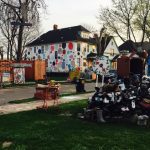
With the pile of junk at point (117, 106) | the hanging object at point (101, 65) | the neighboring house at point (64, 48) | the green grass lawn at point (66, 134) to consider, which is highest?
the neighboring house at point (64, 48)

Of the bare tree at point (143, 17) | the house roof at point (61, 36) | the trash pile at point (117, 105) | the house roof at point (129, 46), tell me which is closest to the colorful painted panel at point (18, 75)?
the trash pile at point (117, 105)

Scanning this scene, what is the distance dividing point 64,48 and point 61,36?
4.68 meters

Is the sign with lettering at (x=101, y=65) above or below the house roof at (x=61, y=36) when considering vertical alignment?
below

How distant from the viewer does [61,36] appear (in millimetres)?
80875

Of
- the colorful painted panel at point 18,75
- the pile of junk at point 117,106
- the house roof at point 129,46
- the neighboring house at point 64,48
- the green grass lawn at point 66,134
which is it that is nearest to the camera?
the green grass lawn at point 66,134

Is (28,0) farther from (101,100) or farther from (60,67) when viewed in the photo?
(60,67)

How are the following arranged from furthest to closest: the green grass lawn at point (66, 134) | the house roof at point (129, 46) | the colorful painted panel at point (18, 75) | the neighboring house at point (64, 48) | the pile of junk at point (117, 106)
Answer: the neighboring house at point (64, 48) → the house roof at point (129, 46) → the colorful painted panel at point (18, 75) → the pile of junk at point (117, 106) → the green grass lawn at point (66, 134)

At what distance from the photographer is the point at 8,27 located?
69438 mm

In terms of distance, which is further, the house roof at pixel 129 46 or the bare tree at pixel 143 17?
the house roof at pixel 129 46

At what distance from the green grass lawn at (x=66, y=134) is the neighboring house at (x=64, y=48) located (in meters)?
58.1

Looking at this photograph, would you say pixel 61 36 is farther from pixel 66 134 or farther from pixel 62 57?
pixel 66 134

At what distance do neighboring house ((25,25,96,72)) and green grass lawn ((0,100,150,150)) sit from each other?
2287 inches

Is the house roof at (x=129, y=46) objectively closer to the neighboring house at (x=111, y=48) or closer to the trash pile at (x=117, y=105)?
the neighboring house at (x=111, y=48)

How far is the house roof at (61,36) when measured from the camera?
255 feet
